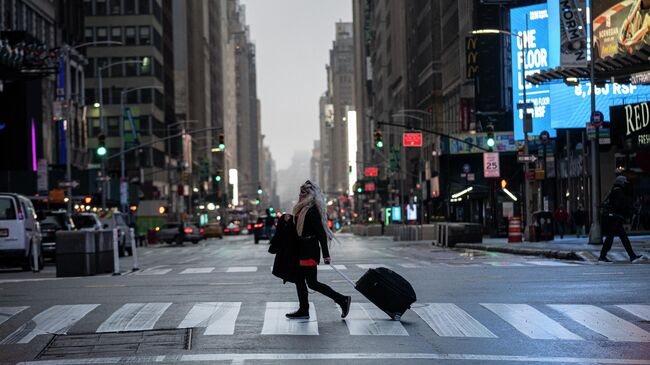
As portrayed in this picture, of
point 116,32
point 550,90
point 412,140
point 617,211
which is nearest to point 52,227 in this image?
point 617,211

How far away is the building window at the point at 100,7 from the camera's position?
12019cm

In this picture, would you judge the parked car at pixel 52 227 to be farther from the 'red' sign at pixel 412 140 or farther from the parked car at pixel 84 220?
the 'red' sign at pixel 412 140

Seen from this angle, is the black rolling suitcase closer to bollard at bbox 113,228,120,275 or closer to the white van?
bollard at bbox 113,228,120,275

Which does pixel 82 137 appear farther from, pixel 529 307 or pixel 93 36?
pixel 529 307

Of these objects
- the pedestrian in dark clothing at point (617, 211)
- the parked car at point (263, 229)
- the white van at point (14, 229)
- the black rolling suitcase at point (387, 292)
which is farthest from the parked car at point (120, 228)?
the black rolling suitcase at point (387, 292)

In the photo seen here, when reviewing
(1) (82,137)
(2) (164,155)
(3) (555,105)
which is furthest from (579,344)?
(2) (164,155)

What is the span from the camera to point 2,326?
15.0 metres

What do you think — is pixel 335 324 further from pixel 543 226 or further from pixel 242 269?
pixel 543 226

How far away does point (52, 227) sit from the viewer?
41656mm

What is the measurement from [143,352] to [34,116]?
64.2 meters

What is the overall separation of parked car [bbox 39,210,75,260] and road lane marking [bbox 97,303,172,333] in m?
24.5

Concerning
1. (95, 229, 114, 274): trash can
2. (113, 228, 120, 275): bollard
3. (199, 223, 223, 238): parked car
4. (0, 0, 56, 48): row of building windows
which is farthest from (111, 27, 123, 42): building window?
(113, 228, 120, 275): bollard

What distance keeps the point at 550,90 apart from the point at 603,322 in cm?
4922

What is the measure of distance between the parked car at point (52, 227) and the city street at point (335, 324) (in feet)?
62.5
